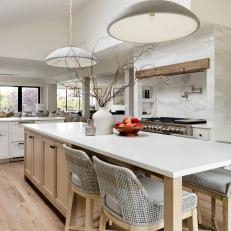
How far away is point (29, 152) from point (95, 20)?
10.7ft

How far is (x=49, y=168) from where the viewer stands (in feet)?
9.24

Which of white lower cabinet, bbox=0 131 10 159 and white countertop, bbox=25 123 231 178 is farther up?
white countertop, bbox=25 123 231 178

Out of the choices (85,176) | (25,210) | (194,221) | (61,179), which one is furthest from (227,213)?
(25,210)

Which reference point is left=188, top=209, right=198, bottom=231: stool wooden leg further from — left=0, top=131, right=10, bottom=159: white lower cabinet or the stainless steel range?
left=0, top=131, right=10, bottom=159: white lower cabinet

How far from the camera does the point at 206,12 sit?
134 inches

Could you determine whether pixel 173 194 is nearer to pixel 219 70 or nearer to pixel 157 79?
pixel 219 70

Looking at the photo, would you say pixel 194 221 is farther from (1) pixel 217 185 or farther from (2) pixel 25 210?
(2) pixel 25 210

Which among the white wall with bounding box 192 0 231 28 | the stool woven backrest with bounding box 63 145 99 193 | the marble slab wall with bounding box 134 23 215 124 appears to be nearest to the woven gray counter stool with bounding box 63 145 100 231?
the stool woven backrest with bounding box 63 145 99 193

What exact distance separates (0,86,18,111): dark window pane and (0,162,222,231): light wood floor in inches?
356

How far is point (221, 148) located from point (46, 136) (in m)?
1.85

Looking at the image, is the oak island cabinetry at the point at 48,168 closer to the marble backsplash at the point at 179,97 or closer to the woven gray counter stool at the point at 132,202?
the woven gray counter stool at the point at 132,202

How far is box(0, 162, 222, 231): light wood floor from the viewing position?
241cm

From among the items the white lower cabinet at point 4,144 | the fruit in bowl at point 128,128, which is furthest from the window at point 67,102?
the fruit in bowl at point 128,128

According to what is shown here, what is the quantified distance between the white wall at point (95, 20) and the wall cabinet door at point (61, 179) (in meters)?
2.82
